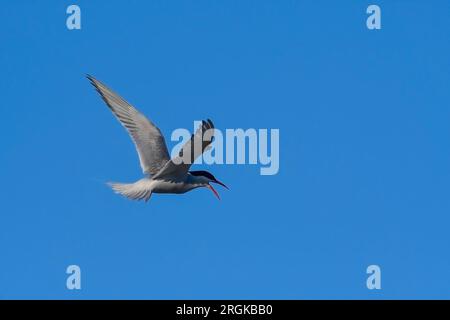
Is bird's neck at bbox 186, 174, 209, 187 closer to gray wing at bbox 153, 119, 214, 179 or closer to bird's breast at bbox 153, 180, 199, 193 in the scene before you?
bird's breast at bbox 153, 180, 199, 193

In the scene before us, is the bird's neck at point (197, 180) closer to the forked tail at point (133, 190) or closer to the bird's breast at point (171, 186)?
the bird's breast at point (171, 186)

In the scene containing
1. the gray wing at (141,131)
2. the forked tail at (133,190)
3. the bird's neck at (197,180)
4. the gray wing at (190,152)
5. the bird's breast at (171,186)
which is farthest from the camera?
the bird's neck at (197,180)

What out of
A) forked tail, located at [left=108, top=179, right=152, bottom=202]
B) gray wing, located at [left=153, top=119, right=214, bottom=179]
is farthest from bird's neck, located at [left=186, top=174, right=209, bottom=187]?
forked tail, located at [left=108, top=179, right=152, bottom=202]

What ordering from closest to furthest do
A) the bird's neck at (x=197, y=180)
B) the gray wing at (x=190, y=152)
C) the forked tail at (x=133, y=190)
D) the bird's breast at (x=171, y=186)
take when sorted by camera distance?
1. the gray wing at (x=190, y=152)
2. the forked tail at (x=133, y=190)
3. the bird's breast at (x=171, y=186)
4. the bird's neck at (x=197, y=180)

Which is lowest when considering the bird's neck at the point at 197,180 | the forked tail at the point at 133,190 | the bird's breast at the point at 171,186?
the forked tail at the point at 133,190

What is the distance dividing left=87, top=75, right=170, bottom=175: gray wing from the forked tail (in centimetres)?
38

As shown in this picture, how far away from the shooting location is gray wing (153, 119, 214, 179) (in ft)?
51.7

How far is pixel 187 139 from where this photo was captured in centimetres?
1606

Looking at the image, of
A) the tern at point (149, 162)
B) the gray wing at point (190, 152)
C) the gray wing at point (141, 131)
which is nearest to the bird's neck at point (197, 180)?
the tern at point (149, 162)

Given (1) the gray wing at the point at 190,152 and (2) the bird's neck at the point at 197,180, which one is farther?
(2) the bird's neck at the point at 197,180

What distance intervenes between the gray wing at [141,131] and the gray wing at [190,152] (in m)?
0.29

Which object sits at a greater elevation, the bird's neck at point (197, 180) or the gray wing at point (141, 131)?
the gray wing at point (141, 131)

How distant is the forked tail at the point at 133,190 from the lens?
54.8 feet
